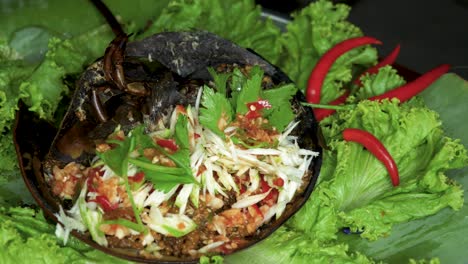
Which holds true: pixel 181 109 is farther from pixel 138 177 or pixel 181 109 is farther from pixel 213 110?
pixel 138 177

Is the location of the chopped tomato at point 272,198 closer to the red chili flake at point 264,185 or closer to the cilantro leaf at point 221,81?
the red chili flake at point 264,185

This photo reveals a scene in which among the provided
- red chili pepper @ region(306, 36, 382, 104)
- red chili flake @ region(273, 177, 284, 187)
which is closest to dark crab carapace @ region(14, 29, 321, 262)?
red chili flake @ region(273, 177, 284, 187)

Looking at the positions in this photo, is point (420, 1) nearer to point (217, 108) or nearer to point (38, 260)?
point (217, 108)

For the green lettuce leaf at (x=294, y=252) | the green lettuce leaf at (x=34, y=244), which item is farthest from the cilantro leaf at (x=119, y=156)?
the green lettuce leaf at (x=294, y=252)

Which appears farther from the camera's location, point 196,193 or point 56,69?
point 56,69

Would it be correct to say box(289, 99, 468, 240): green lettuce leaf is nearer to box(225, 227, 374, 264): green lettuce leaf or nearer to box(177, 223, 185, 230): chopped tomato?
box(225, 227, 374, 264): green lettuce leaf

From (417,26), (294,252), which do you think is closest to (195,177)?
(294,252)

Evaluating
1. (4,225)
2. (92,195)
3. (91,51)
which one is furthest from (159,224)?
(91,51)

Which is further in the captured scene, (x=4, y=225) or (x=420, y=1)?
(x=420, y=1)
